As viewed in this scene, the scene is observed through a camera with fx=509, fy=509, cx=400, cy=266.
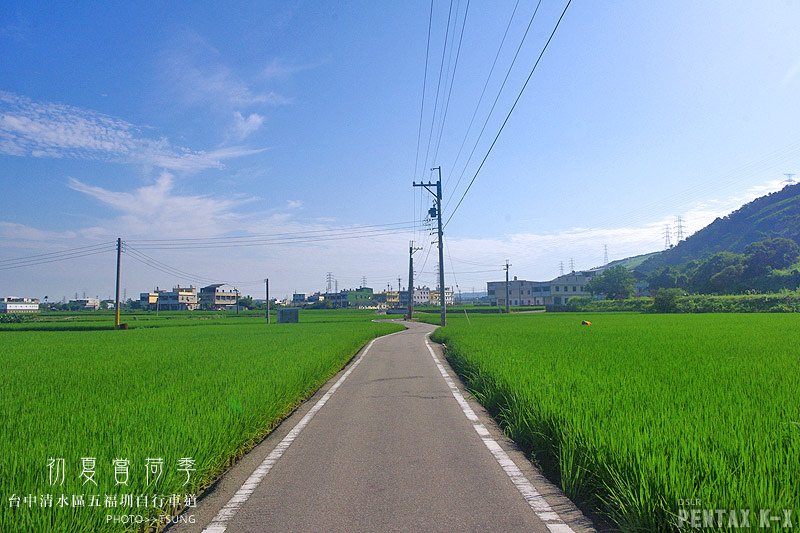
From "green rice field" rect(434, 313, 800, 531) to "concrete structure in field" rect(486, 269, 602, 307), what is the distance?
119827 millimetres

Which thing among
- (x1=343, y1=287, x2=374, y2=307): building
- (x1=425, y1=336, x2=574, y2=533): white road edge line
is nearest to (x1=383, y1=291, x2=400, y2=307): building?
(x1=343, y1=287, x2=374, y2=307): building

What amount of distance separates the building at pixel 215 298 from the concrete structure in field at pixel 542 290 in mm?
74894

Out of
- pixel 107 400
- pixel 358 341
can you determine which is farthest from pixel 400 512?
pixel 358 341

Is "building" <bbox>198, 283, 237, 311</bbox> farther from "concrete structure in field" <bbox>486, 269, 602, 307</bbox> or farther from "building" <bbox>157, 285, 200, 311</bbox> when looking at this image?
"concrete structure in field" <bbox>486, 269, 602, 307</bbox>

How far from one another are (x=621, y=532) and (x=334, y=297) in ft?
540

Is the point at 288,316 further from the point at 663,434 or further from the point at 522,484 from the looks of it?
the point at 663,434

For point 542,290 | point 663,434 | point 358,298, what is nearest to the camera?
point 663,434

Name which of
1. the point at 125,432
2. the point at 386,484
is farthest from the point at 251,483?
the point at 125,432

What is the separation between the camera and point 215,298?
459ft

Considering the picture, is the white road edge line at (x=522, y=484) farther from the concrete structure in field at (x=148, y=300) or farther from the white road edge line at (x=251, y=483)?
the concrete structure in field at (x=148, y=300)

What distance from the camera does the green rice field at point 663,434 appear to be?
347 cm

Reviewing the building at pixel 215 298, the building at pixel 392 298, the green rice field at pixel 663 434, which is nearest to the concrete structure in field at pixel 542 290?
the building at pixel 392 298

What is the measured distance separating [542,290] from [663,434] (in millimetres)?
132241

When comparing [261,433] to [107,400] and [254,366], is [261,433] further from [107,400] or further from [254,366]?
[254,366]
